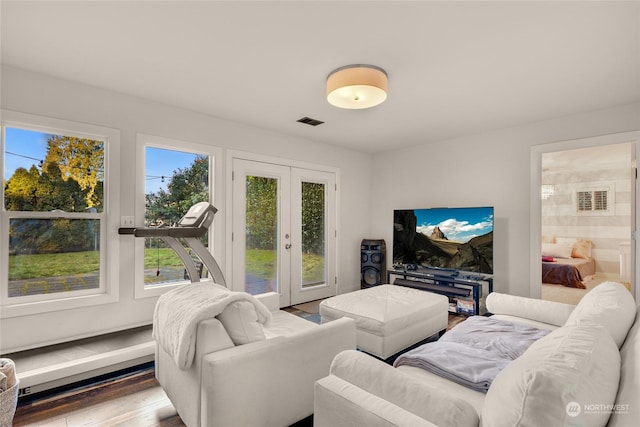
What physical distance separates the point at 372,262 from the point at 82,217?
12.6ft

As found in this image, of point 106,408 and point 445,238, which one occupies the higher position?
point 445,238

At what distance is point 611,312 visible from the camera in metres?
1.39

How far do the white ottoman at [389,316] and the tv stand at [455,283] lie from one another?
0.86 metres

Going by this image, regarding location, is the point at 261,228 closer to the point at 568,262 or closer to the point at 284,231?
the point at 284,231

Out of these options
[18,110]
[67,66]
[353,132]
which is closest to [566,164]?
[353,132]

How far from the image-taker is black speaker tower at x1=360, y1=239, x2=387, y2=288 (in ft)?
16.8

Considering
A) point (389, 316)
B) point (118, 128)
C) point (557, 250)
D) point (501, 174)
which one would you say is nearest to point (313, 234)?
point (389, 316)

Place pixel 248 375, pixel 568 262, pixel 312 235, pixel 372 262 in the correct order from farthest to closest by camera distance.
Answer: pixel 568 262, pixel 372 262, pixel 312 235, pixel 248 375

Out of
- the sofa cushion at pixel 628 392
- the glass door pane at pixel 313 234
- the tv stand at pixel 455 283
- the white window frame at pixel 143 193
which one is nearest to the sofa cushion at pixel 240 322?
the sofa cushion at pixel 628 392

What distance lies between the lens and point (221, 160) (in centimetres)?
378

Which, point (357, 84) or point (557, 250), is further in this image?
point (557, 250)

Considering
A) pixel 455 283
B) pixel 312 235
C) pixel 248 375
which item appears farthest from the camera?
pixel 312 235

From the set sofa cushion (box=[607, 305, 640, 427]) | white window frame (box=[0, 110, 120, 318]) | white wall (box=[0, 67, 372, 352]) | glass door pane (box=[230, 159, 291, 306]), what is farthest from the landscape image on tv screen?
white window frame (box=[0, 110, 120, 318])

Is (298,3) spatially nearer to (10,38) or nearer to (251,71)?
(251,71)
